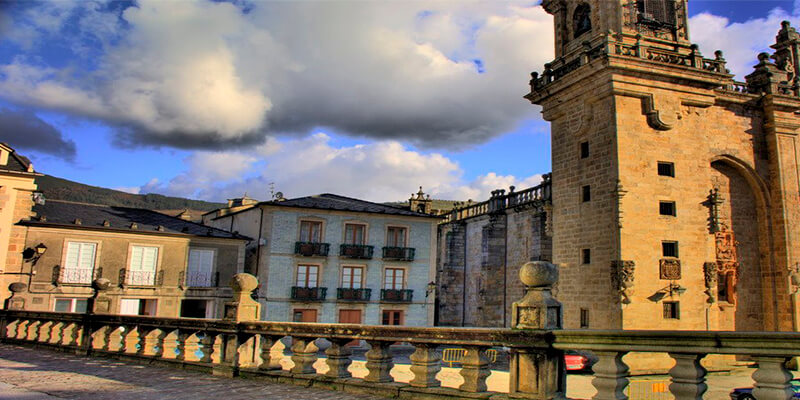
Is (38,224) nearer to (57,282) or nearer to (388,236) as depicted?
(57,282)

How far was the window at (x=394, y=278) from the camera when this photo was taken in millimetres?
32906

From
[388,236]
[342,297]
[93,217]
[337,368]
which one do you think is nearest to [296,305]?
[342,297]

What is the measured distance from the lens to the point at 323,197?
113 feet

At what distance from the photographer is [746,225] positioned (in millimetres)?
25562

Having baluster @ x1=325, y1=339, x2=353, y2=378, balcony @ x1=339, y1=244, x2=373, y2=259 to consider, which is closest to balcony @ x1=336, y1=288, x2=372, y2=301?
balcony @ x1=339, y1=244, x2=373, y2=259

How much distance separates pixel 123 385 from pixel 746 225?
25.5 meters

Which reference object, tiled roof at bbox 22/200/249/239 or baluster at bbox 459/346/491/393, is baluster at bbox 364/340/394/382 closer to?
baluster at bbox 459/346/491/393

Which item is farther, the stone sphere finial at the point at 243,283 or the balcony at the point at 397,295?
the balcony at the point at 397,295

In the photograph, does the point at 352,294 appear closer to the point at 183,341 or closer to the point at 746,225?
the point at 746,225

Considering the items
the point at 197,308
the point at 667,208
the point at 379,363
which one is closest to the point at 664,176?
the point at 667,208

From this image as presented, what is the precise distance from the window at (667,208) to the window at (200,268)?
20879mm

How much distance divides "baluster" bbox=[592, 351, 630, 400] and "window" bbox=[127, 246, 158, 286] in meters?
26.3

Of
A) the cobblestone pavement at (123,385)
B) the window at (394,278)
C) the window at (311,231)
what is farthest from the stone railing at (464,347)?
the window at (394,278)

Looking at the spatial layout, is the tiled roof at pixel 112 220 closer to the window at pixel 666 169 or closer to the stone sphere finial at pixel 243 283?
the window at pixel 666 169
